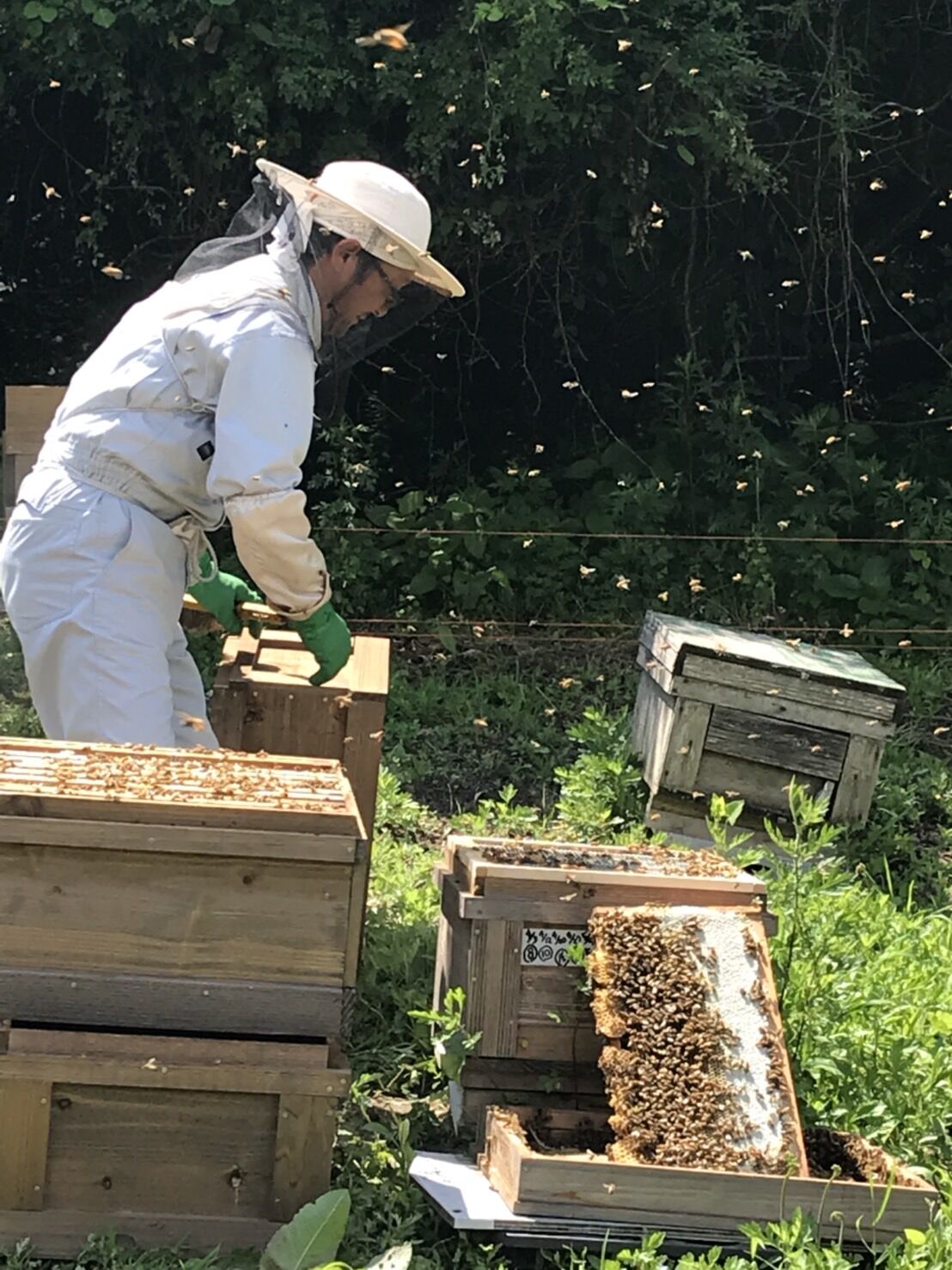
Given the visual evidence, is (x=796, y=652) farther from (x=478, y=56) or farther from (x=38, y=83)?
(x=38, y=83)

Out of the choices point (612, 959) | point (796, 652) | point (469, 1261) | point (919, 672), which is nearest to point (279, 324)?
point (612, 959)

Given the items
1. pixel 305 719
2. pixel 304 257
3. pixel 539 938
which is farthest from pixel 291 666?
pixel 539 938

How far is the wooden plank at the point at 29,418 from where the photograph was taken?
4.76 meters

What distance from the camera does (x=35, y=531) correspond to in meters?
2.94

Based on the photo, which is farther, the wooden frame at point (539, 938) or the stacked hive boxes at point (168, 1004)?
the wooden frame at point (539, 938)

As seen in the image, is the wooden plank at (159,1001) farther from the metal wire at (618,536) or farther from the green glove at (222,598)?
the metal wire at (618,536)

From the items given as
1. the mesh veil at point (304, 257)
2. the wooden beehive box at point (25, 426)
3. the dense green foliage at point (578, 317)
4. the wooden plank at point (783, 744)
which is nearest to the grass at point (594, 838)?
the dense green foliage at point (578, 317)

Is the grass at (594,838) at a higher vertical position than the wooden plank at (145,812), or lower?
lower

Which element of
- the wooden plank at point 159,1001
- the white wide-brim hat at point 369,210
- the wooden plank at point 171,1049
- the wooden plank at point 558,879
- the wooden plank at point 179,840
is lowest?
the wooden plank at point 171,1049

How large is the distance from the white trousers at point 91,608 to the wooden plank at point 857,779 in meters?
2.02

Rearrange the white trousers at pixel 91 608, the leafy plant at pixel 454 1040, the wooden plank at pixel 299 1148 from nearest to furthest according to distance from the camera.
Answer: the wooden plank at pixel 299 1148, the leafy plant at pixel 454 1040, the white trousers at pixel 91 608

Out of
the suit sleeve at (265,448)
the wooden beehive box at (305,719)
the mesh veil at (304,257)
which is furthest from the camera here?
the wooden beehive box at (305,719)

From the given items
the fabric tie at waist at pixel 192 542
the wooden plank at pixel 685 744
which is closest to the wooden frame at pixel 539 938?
the fabric tie at waist at pixel 192 542

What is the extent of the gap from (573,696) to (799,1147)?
342cm
